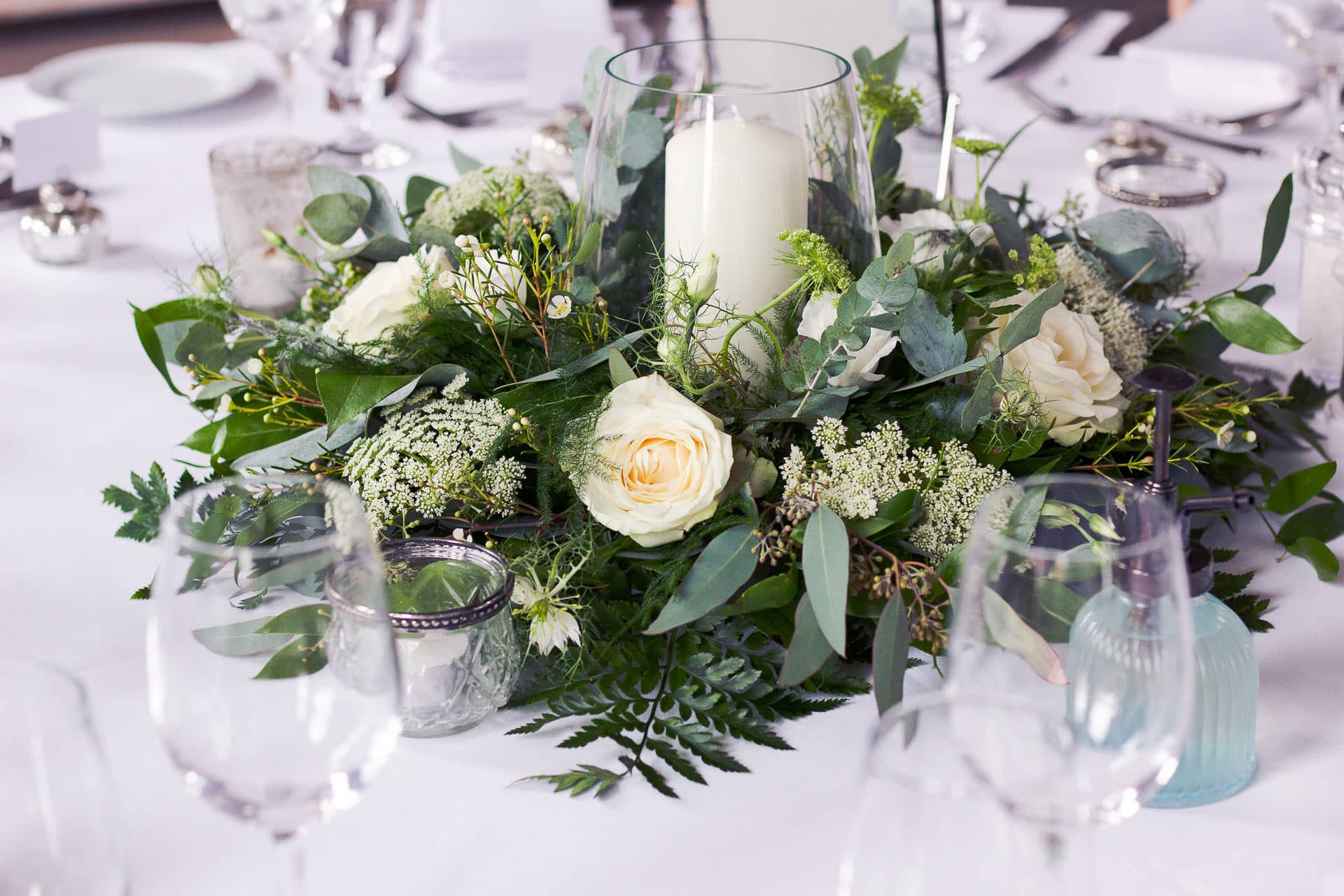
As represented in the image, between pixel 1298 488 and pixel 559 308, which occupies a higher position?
pixel 559 308

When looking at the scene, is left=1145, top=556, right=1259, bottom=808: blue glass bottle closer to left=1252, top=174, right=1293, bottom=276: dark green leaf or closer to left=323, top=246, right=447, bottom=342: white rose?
left=1252, top=174, right=1293, bottom=276: dark green leaf

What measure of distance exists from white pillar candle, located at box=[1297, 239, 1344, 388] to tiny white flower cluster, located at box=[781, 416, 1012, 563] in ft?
1.64

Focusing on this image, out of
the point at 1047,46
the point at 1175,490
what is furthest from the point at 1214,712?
the point at 1047,46

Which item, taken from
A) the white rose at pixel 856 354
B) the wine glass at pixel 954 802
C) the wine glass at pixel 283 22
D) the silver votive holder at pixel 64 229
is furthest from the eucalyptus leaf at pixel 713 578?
the wine glass at pixel 283 22

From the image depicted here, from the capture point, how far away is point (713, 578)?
27.4 inches

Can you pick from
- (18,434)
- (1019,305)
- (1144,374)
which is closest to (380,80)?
(18,434)

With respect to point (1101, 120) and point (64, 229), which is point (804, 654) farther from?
point (1101, 120)

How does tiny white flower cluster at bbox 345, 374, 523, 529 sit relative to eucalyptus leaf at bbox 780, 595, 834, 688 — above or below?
above

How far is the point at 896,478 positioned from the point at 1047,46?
1.28 m

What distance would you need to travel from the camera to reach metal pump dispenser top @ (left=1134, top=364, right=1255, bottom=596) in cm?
61

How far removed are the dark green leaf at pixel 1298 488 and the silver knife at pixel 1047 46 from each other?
1.01 metres

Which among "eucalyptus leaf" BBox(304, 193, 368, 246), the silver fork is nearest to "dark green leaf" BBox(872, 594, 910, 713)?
"eucalyptus leaf" BBox(304, 193, 368, 246)

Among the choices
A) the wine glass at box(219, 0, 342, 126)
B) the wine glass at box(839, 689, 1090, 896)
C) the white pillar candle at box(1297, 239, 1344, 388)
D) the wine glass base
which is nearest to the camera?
the wine glass at box(839, 689, 1090, 896)

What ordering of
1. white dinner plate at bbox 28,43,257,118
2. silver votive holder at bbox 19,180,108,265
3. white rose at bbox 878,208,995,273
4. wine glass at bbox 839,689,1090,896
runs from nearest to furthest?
wine glass at bbox 839,689,1090,896 < white rose at bbox 878,208,995,273 < silver votive holder at bbox 19,180,108,265 < white dinner plate at bbox 28,43,257,118
